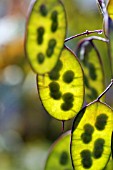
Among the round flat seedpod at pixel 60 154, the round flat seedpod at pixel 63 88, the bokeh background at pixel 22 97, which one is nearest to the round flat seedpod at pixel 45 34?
the round flat seedpod at pixel 63 88

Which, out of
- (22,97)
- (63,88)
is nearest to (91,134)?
(63,88)

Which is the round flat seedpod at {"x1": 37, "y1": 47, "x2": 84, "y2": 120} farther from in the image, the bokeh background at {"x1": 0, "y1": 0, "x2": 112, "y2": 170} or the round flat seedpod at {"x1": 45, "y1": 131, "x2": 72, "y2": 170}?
the bokeh background at {"x1": 0, "y1": 0, "x2": 112, "y2": 170}

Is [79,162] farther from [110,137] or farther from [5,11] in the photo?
[5,11]

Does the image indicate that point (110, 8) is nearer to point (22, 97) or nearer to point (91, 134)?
point (91, 134)

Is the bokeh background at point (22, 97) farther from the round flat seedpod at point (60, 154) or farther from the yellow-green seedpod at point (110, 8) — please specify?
the yellow-green seedpod at point (110, 8)

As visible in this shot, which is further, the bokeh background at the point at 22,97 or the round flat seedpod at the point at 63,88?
the bokeh background at the point at 22,97

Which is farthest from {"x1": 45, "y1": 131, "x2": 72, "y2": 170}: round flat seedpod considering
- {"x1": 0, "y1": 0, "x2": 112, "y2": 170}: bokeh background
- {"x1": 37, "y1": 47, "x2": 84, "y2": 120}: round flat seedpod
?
{"x1": 0, "y1": 0, "x2": 112, "y2": 170}: bokeh background

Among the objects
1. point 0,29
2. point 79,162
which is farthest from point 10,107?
point 79,162
